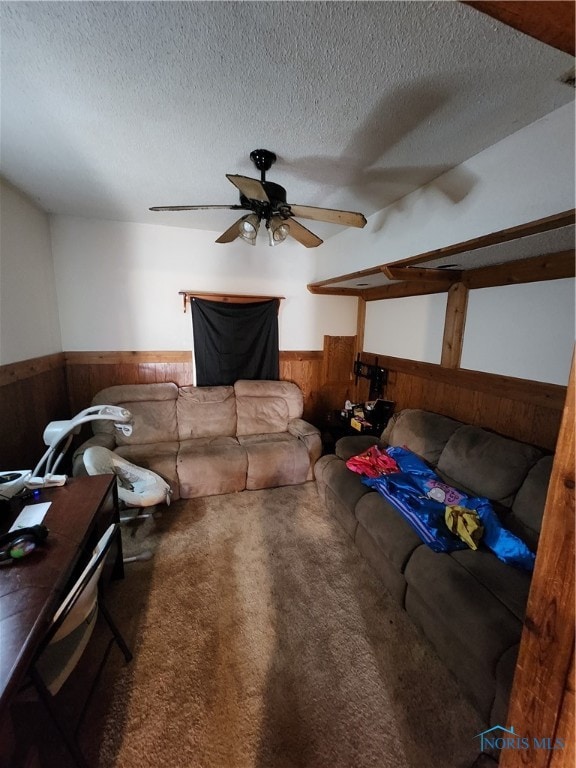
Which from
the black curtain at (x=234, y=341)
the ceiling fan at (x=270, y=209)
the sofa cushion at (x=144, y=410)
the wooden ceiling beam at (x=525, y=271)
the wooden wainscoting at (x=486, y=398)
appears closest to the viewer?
the ceiling fan at (x=270, y=209)

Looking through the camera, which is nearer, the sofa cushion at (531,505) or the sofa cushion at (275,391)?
the sofa cushion at (531,505)

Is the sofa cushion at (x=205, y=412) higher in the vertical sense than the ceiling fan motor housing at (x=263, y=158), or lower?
lower

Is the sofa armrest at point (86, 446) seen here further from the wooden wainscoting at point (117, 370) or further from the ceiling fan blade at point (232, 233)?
the ceiling fan blade at point (232, 233)

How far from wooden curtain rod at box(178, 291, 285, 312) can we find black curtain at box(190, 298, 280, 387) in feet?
0.22

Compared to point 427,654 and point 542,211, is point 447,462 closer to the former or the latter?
point 427,654

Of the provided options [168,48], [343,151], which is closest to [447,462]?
[343,151]

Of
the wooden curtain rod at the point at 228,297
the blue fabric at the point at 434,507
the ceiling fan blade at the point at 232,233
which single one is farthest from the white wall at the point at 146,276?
the blue fabric at the point at 434,507

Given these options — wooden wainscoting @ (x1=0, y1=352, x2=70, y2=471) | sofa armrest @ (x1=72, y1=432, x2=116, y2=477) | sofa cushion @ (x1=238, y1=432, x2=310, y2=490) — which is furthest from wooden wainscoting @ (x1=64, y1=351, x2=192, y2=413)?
sofa cushion @ (x1=238, y1=432, x2=310, y2=490)

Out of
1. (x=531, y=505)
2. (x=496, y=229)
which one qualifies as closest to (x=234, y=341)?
(x=496, y=229)

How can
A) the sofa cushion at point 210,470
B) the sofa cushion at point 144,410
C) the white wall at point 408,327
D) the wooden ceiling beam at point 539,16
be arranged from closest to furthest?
the wooden ceiling beam at point 539,16 → the sofa cushion at point 210,470 → the white wall at point 408,327 → the sofa cushion at point 144,410

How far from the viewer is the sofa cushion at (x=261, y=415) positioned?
3.28m

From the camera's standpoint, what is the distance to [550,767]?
0.63 metres

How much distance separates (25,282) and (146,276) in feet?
3.43

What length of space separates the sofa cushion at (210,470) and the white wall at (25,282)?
154 cm
